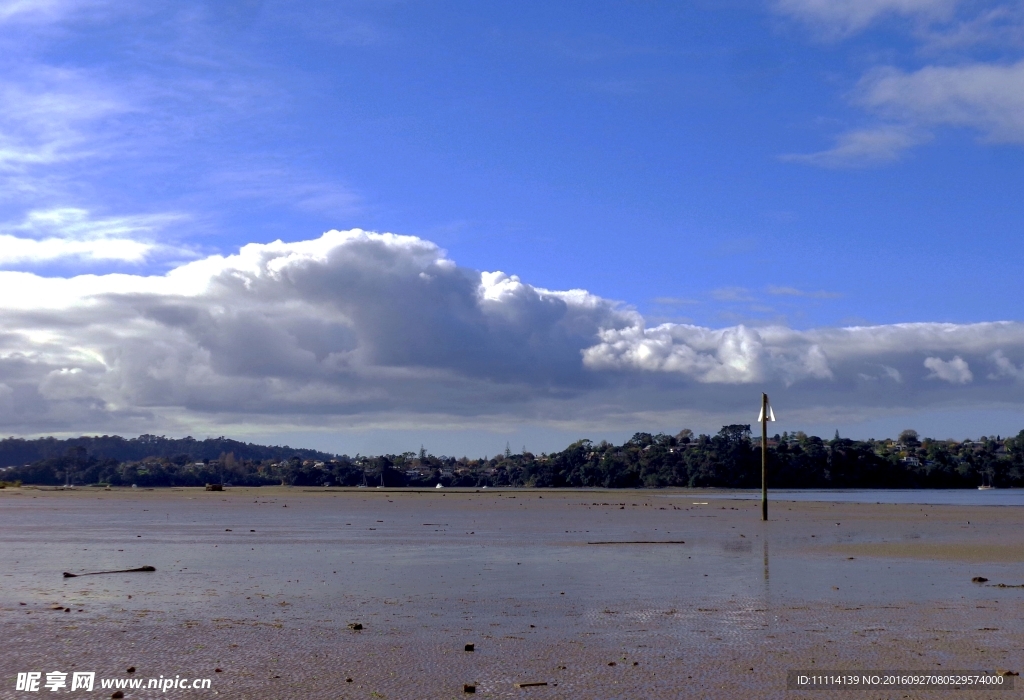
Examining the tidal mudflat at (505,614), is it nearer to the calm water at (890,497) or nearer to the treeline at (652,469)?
the calm water at (890,497)

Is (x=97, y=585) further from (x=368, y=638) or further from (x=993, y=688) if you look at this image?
(x=993, y=688)

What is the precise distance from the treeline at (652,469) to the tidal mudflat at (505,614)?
11074 centimetres

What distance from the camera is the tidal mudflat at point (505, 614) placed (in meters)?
10.1

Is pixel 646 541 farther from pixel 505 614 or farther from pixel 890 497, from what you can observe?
pixel 890 497

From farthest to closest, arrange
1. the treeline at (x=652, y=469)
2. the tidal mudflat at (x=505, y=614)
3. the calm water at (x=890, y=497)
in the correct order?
the treeline at (x=652, y=469)
the calm water at (x=890, y=497)
the tidal mudflat at (x=505, y=614)

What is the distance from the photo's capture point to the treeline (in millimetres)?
136000

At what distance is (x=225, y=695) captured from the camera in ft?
30.1

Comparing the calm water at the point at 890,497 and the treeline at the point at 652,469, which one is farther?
the treeline at the point at 652,469

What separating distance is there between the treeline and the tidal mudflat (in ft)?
363

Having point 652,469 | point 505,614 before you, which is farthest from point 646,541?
point 652,469

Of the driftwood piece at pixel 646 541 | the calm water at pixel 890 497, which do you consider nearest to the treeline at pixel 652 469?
the calm water at pixel 890 497

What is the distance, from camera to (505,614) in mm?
14062

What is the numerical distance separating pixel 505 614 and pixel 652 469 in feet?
438

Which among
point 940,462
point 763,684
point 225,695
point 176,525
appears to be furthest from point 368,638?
point 940,462
